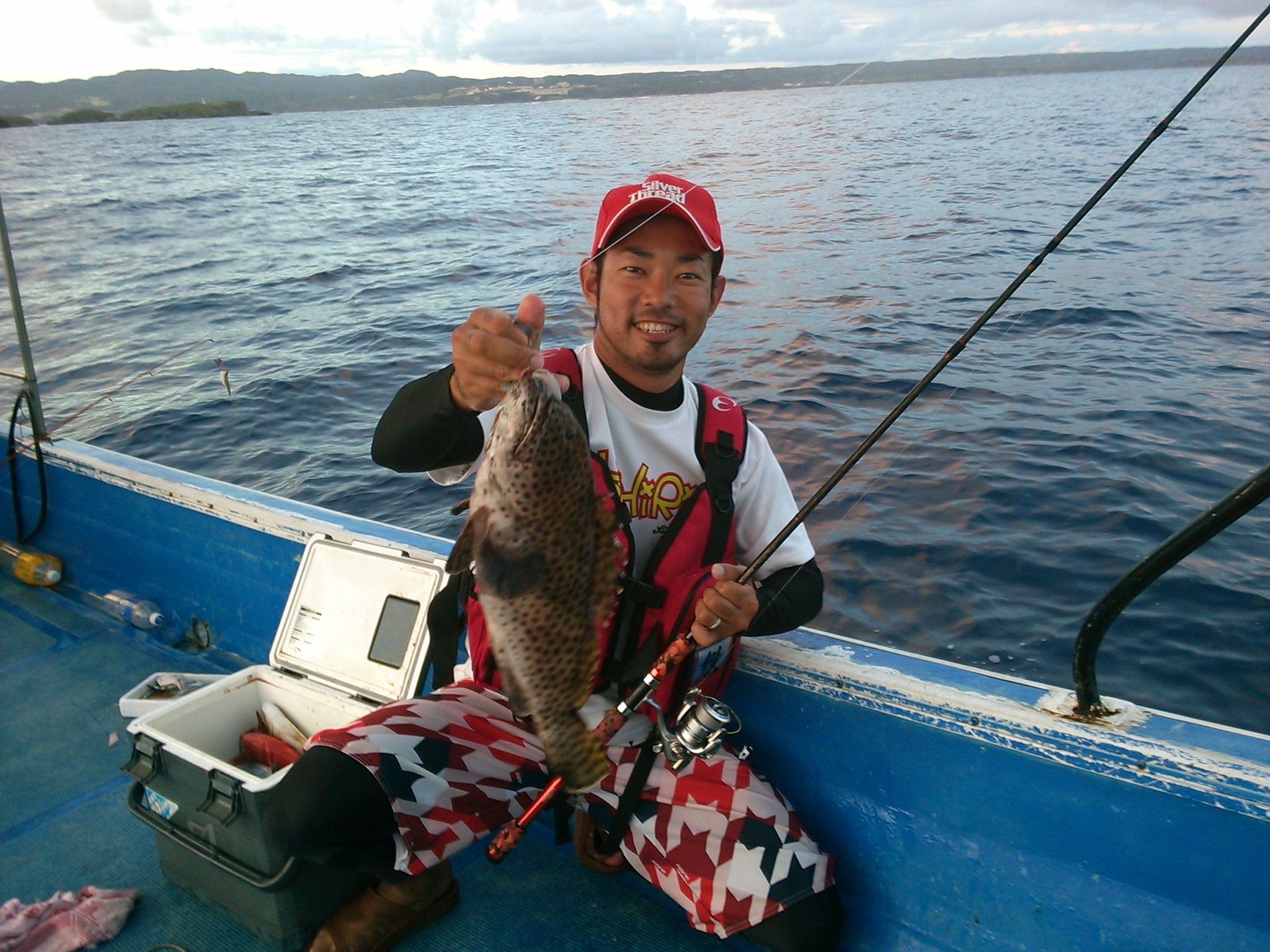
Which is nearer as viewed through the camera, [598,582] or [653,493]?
[598,582]

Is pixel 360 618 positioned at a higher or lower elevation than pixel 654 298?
lower

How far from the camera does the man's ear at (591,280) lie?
293 cm

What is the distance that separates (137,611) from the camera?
465 cm

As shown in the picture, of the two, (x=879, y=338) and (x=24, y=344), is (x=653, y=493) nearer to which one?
(x=24, y=344)

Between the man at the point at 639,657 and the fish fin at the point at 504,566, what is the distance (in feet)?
1.34

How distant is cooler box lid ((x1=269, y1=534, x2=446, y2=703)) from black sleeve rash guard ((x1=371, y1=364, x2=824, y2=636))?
3.24 ft

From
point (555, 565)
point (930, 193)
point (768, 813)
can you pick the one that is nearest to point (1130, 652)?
point (768, 813)

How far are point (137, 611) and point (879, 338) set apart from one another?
8.60m

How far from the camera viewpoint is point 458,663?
135 inches

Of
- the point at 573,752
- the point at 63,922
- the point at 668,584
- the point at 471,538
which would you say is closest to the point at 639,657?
the point at 668,584

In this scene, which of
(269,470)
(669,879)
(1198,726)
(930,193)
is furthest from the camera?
(930,193)

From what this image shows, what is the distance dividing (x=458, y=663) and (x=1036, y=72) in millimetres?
3540

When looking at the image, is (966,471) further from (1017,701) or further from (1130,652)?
(1017,701)

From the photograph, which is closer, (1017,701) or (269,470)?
(1017,701)
